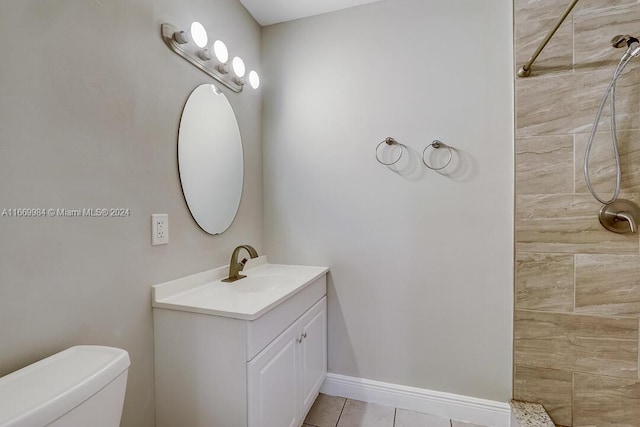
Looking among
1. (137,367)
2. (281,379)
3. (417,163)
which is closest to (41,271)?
(137,367)

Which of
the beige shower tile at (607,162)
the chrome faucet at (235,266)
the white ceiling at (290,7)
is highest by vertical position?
the white ceiling at (290,7)

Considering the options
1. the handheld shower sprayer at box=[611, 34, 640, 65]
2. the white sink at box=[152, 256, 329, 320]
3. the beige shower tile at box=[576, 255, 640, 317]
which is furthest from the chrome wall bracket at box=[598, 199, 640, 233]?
the white sink at box=[152, 256, 329, 320]

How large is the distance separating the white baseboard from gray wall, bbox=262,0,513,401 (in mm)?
42

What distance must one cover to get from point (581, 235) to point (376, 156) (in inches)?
43.2

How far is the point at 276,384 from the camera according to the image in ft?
4.05

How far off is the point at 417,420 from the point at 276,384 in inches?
37.0

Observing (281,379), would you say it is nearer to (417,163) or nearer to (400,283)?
(400,283)

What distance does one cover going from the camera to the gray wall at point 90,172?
0.81 metres

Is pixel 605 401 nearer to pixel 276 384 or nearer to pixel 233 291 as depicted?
pixel 276 384

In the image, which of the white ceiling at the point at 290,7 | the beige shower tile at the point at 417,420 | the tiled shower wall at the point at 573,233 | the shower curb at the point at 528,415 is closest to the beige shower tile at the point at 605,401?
the tiled shower wall at the point at 573,233

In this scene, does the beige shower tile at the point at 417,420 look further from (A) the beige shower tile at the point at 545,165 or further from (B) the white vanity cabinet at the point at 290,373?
(A) the beige shower tile at the point at 545,165

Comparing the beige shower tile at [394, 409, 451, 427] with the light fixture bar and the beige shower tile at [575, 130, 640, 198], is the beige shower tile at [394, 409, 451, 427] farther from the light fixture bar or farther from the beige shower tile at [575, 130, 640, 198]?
the light fixture bar

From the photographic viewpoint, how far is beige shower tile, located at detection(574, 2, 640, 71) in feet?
4.56

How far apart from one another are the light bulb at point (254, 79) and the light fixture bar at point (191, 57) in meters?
0.17
